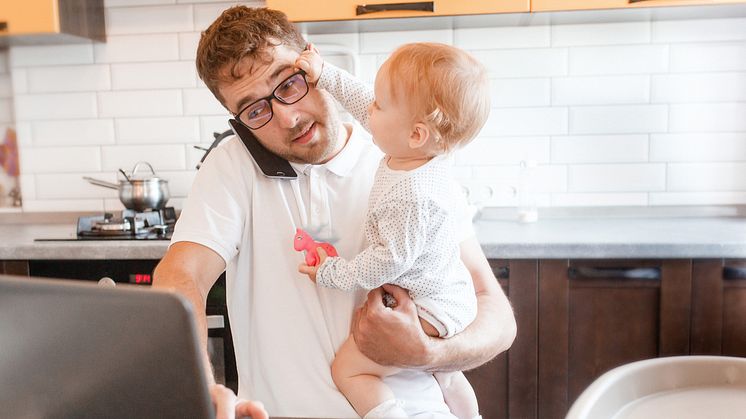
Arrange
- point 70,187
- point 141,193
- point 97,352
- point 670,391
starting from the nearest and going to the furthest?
point 97,352
point 670,391
point 141,193
point 70,187

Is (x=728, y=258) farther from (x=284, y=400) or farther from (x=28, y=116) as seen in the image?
(x=28, y=116)

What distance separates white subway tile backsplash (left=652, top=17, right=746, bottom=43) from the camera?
2.50 metres

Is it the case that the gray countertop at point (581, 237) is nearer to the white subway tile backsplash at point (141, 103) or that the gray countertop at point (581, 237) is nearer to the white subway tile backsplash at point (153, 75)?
the white subway tile backsplash at point (141, 103)

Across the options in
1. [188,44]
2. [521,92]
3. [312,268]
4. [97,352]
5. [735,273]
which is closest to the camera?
[97,352]

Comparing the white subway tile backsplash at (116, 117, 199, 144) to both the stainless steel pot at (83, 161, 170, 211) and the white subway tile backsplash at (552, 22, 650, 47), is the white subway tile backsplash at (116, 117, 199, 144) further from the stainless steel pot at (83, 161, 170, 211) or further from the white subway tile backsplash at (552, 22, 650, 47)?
the white subway tile backsplash at (552, 22, 650, 47)

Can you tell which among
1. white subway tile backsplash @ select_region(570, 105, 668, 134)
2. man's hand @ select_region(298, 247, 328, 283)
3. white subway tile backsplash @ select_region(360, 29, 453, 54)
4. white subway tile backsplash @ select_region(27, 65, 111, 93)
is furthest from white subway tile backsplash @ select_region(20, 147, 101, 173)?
white subway tile backsplash @ select_region(570, 105, 668, 134)

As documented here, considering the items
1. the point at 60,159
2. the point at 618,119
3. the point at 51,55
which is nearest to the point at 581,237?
the point at 618,119

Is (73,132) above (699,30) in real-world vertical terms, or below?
below

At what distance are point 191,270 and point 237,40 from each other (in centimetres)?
46

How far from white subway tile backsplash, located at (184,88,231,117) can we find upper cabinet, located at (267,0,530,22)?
589 mm

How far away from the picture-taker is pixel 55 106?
2.80 metres

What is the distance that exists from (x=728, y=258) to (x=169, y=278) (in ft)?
5.38

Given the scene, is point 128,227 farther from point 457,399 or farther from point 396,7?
point 457,399

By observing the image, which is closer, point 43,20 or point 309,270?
point 309,270
